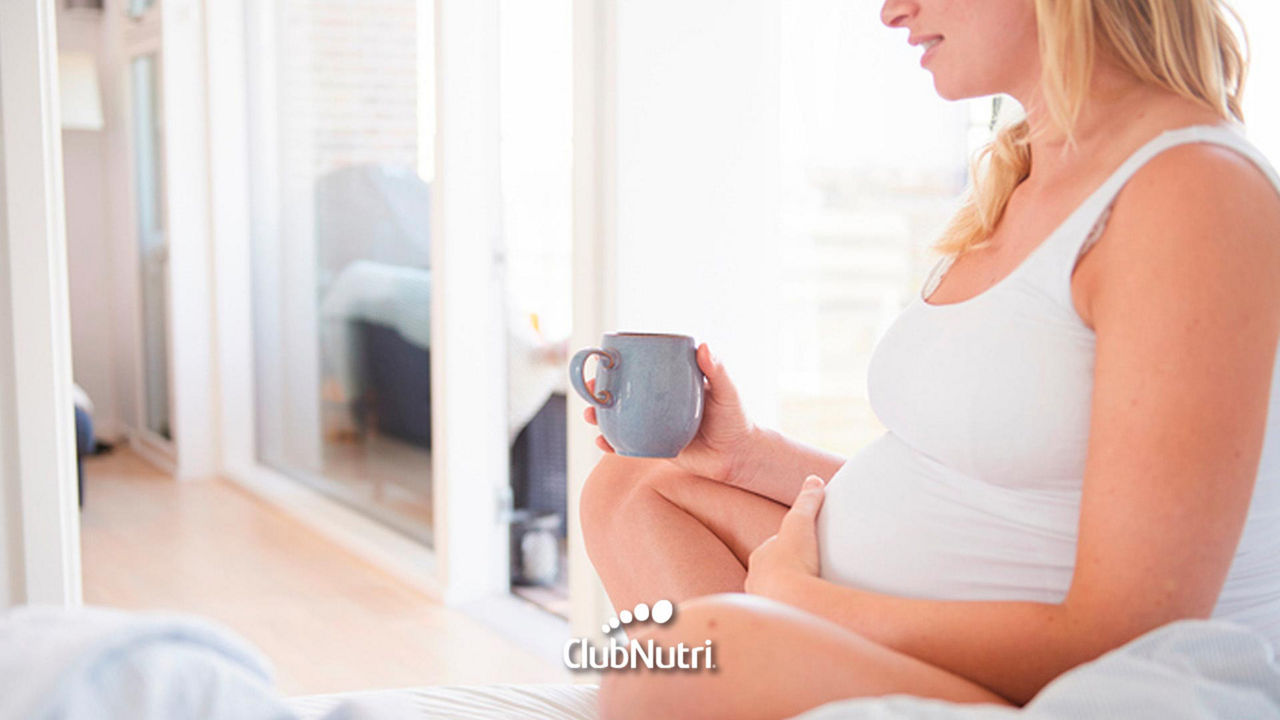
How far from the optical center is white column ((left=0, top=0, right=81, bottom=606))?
1973 mm

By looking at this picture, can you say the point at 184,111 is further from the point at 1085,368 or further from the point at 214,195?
the point at 1085,368

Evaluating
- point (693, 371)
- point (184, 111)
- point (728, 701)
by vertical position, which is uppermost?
point (184, 111)

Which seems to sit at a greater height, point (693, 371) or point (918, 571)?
point (693, 371)

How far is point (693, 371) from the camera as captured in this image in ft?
4.12

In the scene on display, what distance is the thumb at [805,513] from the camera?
44.6 inches

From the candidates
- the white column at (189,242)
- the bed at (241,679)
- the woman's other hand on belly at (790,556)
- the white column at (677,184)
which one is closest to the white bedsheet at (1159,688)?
the bed at (241,679)

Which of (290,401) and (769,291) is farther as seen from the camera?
(290,401)

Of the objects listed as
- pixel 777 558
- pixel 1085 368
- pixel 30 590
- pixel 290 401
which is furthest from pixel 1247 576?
pixel 290 401

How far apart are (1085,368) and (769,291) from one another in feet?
4.63

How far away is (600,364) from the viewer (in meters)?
1.27

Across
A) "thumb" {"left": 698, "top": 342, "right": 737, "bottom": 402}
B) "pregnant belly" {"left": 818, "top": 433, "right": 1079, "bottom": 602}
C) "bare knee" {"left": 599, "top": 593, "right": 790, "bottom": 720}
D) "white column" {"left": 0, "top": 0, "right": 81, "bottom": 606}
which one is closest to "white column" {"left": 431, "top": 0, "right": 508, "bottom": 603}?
"white column" {"left": 0, "top": 0, "right": 81, "bottom": 606}

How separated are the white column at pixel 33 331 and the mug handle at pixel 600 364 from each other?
113 centimetres

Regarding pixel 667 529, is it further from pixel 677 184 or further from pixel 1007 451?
pixel 677 184

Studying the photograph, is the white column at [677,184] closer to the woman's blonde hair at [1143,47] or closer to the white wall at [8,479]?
the white wall at [8,479]
